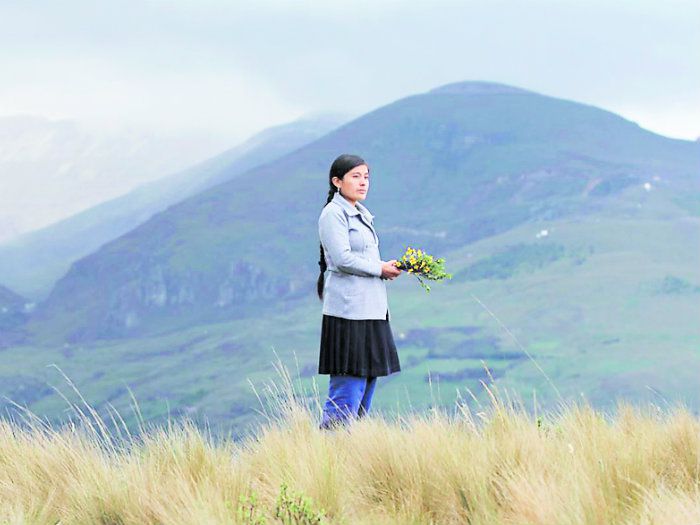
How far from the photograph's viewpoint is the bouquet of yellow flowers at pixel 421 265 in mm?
6875

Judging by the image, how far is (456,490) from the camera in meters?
4.94

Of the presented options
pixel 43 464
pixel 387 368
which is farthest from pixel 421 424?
pixel 43 464

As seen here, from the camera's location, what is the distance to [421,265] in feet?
22.8

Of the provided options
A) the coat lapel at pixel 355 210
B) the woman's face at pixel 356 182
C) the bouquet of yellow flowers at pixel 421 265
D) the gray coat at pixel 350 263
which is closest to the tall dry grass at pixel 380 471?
the gray coat at pixel 350 263

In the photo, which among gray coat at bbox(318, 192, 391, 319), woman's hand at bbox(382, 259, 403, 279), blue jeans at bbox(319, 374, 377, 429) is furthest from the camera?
blue jeans at bbox(319, 374, 377, 429)

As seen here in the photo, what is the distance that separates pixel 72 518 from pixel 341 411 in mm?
2120

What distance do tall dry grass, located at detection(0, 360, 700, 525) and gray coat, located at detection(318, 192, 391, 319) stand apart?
0.78 metres

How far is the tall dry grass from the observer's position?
4547 mm

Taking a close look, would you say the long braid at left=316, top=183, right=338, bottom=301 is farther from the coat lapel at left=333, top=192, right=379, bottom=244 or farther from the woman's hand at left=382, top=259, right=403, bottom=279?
the woman's hand at left=382, top=259, right=403, bottom=279

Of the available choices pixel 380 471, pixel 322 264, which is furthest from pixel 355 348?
pixel 380 471

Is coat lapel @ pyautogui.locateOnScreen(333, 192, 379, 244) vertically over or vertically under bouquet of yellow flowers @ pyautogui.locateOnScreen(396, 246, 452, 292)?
over

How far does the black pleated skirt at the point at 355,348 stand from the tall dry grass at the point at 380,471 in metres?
0.53

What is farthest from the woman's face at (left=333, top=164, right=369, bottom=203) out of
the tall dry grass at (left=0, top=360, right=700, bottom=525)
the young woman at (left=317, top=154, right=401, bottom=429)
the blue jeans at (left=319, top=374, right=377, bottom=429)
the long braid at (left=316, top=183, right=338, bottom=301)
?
the tall dry grass at (left=0, top=360, right=700, bottom=525)

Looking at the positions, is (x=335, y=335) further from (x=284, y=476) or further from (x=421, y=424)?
(x=284, y=476)
